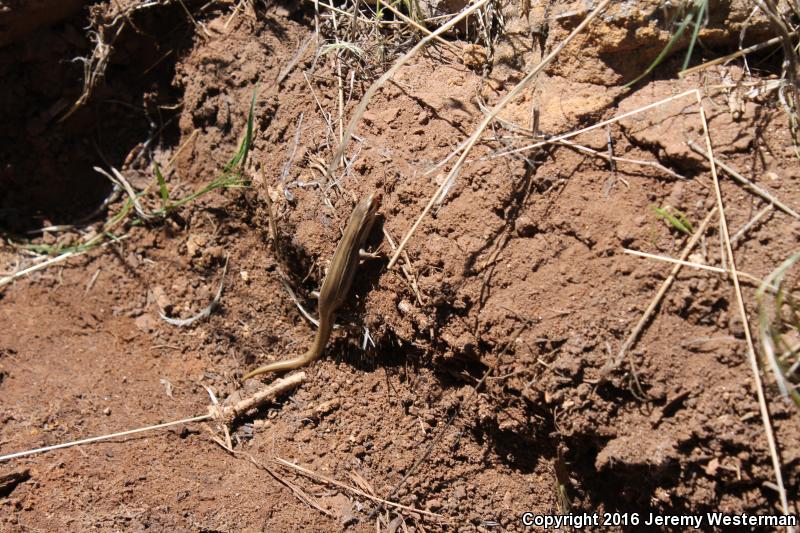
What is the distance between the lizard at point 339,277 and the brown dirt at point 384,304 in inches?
2.7

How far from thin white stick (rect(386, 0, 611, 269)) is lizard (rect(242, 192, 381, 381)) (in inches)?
8.6

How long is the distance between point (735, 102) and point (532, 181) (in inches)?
32.4

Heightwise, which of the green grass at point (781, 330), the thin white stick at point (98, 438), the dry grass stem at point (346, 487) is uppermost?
the green grass at point (781, 330)

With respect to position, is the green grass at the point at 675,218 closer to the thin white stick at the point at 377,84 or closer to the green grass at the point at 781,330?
the green grass at the point at 781,330

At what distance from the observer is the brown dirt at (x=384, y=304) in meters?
2.25

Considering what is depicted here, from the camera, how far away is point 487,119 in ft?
8.07

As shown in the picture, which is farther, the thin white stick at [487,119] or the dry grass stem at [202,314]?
the dry grass stem at [202,314]

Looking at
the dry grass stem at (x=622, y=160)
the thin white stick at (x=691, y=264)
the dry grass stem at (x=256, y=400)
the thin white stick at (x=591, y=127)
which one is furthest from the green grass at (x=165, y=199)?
the thin white stick at (x=691, y=264)

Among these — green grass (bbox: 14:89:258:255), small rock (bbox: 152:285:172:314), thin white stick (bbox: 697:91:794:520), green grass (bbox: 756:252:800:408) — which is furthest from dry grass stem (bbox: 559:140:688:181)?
small rock (bbox: 152:285:172:314)

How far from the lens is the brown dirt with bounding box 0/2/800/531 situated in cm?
225

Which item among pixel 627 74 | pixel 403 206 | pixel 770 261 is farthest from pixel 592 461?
pixel 627 74

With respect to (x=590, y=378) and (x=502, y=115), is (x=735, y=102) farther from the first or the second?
(x=590, y=378)

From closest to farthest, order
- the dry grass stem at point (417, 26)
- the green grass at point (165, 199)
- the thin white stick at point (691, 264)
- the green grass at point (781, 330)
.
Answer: the green grass at point (781, 330) → the thin white stick at point (691, 264) → the dry grass stem at point (417, 26) → the green grass at point (165, 199)

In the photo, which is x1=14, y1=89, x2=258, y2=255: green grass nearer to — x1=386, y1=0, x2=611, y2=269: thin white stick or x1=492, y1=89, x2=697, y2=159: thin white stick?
x1=386, y1=0, x2=611, y2=269: thin white stick
